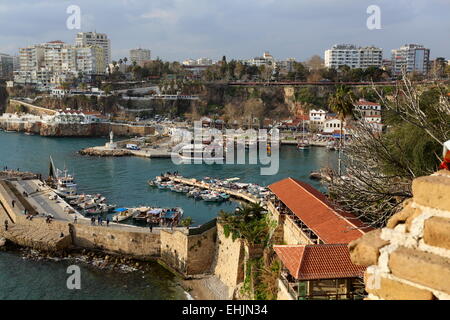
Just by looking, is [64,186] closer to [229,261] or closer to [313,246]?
[229,261]

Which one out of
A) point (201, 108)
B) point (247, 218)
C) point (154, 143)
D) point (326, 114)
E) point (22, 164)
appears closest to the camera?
point (247, 218)

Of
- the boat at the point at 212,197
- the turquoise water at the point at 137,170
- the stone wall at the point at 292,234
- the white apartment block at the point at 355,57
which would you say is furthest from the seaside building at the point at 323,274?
the white apartment block at the point at 355,57

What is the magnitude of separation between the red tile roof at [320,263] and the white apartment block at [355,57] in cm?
8684

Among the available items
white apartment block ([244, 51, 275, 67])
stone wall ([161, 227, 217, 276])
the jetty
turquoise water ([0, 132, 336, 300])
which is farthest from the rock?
white apartment block ([244, 51, 275, 67])

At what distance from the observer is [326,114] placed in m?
61.2

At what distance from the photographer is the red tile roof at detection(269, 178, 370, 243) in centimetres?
1134

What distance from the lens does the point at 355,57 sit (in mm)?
93125

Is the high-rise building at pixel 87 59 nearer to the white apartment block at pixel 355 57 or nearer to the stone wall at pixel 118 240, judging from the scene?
the white apartment block at pixel 355 57

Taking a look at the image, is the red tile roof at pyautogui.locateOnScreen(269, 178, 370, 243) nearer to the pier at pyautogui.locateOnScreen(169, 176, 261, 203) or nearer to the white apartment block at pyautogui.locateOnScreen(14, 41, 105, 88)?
the pier at pyautogui.locateOnScreen(169, 176, 261, 203)

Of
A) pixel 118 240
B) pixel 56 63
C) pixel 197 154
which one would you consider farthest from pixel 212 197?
pixel 56 63

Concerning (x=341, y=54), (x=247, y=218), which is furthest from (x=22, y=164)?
(x=341, y=54)

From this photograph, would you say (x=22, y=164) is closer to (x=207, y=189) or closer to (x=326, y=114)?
(x=207, y=189)
